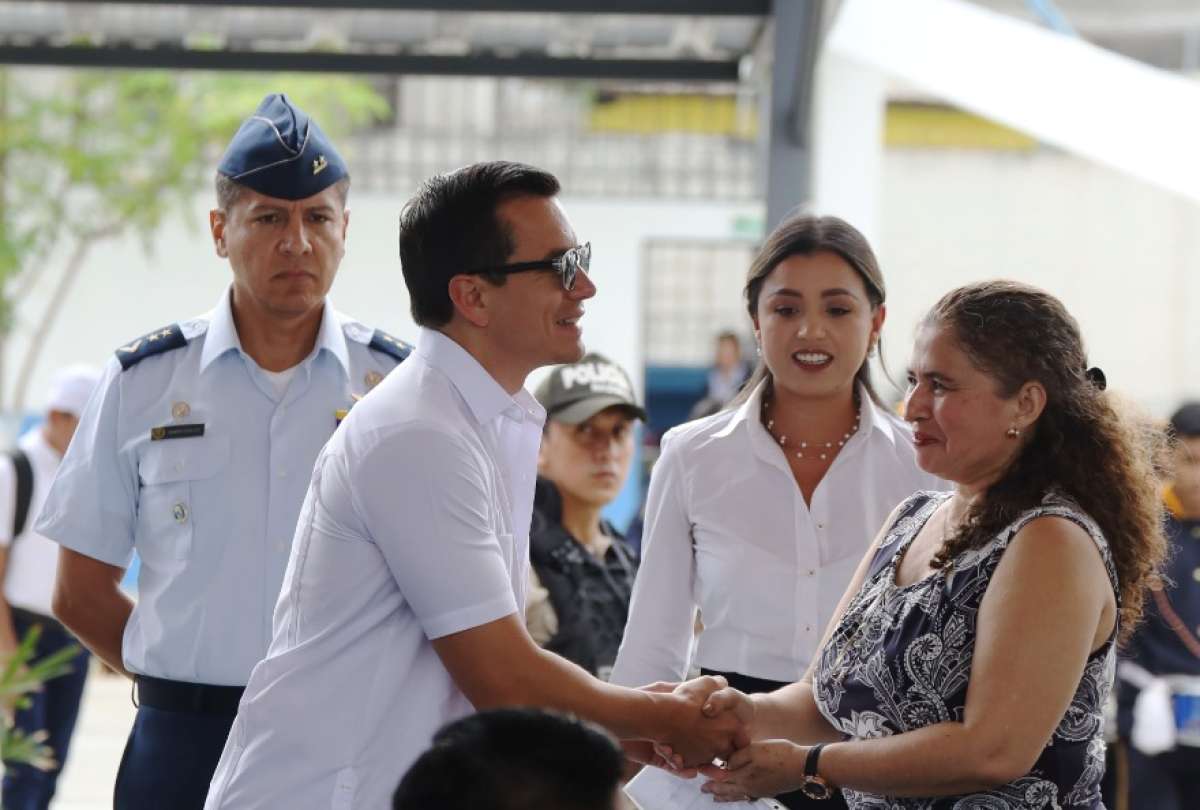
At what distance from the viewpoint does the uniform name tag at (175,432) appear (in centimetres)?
300

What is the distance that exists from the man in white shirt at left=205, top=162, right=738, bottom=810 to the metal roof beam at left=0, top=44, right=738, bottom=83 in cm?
369

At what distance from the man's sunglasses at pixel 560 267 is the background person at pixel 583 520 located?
176 centimetres

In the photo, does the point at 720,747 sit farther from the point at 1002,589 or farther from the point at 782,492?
the point at 782,492

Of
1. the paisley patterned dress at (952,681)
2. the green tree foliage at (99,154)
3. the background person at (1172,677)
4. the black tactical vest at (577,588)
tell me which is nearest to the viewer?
the paisley patterned dress at (952,681)

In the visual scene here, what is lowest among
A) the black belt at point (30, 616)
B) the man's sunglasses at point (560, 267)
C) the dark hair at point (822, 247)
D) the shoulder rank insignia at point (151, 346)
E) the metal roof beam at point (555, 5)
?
the black belt at point (30, 616)

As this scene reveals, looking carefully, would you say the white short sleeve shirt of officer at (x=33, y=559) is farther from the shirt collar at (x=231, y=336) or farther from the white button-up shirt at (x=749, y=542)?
the white button-up shirt at (x=749, y=542)

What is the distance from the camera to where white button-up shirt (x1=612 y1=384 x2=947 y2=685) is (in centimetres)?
312

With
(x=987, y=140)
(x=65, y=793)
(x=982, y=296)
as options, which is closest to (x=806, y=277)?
(x=982, y=296)

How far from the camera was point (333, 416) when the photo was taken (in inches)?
122

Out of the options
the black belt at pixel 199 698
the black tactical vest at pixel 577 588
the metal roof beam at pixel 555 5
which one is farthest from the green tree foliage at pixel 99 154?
the black belt at pixel 199 698

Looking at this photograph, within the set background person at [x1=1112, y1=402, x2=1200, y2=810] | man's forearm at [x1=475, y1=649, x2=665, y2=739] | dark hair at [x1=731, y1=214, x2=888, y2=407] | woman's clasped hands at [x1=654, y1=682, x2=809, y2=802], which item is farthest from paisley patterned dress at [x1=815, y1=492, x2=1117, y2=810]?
background person at [x1=1112, y1=402, x2=1200, y2=810]

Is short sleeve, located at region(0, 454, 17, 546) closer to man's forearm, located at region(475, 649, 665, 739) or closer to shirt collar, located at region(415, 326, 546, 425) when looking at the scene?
shirt collar, located at region(415, 326, 546, 425)

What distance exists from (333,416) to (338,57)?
3.15 metres

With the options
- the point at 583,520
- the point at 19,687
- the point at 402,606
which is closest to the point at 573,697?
the point at 402,606
